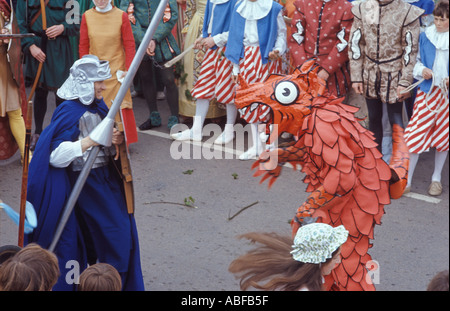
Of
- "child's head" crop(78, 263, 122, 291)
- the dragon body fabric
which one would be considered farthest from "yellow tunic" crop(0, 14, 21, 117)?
Result: "child's head" crop(78, 263, 122, 291)

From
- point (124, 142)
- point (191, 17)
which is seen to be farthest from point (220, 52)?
point (124, 142)

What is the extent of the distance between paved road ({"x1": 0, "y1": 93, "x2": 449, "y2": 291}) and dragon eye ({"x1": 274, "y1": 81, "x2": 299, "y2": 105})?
1644 mm

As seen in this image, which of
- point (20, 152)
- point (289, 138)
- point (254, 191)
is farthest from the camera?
point (289, 138)

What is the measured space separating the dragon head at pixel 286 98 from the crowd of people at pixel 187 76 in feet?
2.47

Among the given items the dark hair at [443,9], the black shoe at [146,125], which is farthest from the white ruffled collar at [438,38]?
the black shoe at [146,125]

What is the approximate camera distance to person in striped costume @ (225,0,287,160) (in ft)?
24.3

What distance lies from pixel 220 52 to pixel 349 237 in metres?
3.93

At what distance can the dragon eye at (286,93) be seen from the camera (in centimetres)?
448

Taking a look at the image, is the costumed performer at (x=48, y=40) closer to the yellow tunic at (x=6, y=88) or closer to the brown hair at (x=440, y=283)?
the yellow tunic at (x=6, y=88)

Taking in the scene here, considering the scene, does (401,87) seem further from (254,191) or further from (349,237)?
(349,237)

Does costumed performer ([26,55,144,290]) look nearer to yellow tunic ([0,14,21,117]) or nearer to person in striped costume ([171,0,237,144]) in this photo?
yellow tunic ([0,14,21,117])

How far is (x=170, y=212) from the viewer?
673 centimetres

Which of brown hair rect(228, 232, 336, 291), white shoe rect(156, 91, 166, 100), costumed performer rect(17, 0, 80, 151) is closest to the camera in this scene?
brown hair rect(228, 232, 336, 291)

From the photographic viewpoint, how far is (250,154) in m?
7.93
